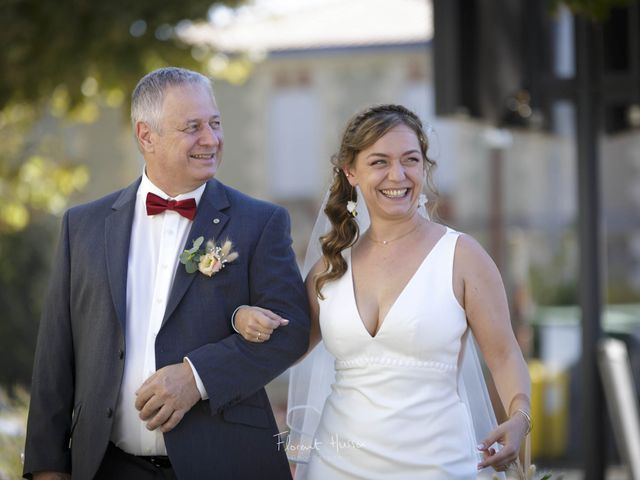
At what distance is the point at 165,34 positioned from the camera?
11.6 m

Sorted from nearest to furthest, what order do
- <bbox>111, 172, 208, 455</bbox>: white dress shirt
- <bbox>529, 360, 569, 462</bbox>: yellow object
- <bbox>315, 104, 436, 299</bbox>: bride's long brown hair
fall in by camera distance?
<bbox>111, 172, 208, 455</bbox>: white dress shirt
<bbox>315, 104, 436, 299</bbox>: bride's long brown hair
<bbox>529, 360, 569, 462</bbox>: yellow object

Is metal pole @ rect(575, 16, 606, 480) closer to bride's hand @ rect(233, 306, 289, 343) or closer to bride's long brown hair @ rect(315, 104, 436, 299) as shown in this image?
bride's long brown hair @ rect(315, 104, 436, 299)

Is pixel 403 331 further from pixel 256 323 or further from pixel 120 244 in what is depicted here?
pixel 120 244

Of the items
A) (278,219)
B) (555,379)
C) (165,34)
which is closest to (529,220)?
(555,379)

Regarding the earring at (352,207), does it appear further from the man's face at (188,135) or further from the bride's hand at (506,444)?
the bride's hand at (506,444)

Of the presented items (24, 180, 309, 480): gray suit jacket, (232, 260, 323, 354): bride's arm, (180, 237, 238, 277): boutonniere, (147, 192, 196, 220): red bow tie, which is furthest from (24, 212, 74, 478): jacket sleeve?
(232, 260, 323, 354): bride's arm

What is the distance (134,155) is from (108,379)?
88.9 feet

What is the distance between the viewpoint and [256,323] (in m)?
3.94

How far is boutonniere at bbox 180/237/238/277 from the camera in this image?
400 cm

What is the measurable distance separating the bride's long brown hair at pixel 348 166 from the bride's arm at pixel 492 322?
1.41 feet

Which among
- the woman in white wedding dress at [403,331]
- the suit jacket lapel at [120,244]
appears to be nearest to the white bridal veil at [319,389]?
the woman in white wedding dress at [403,331]

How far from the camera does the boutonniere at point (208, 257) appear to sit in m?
4.00

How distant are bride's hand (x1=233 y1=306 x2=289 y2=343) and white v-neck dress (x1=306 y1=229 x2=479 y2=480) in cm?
28

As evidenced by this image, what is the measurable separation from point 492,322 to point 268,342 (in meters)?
0.75
